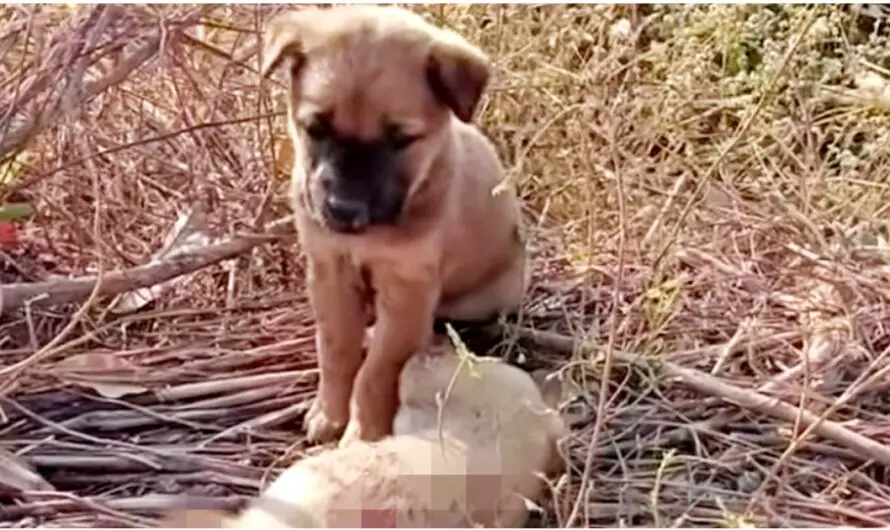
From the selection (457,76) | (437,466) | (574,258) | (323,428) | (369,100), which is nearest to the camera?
(437,466)

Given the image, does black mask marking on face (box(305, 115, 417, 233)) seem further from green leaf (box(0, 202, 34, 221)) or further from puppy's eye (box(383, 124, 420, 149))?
green leaf (box(0, 202, 34, 221))

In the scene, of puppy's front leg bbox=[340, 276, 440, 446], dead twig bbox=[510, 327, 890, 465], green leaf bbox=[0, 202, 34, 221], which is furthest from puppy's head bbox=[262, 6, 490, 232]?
green leaf bbox=[0, 202, 34, 221]

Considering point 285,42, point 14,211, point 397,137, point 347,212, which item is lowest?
point 14,211

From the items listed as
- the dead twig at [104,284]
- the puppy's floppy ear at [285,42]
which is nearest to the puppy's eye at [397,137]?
the puppy's floppy ear at [285,42]

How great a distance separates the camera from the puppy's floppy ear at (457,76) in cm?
328

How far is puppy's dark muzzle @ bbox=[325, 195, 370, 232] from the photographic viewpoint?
10.4 ft

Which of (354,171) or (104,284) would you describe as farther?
(104,284)

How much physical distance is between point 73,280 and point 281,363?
55cm

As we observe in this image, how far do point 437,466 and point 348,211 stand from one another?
0.53 meters

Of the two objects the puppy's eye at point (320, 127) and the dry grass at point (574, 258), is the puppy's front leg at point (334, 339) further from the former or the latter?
the puppy's eye at point (320, 127)

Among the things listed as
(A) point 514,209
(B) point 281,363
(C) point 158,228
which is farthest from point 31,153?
(A) point 514,209

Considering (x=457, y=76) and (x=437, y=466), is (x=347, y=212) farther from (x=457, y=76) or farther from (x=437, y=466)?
(x=437, y=466)

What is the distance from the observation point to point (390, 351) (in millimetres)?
3559

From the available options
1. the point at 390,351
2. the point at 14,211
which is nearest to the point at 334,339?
the point at 390,351
